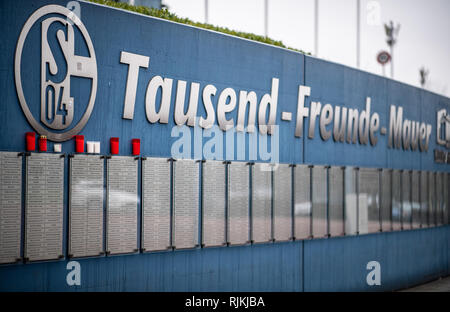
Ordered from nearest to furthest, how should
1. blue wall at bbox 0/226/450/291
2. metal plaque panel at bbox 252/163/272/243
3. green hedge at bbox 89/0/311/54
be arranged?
blue wall at bbox 0/226/450/291, green hedge at bbox 89/0/311/54, metal plaque panel at bbox 252/163/272/243

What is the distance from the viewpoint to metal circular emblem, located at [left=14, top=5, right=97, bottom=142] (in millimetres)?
6723

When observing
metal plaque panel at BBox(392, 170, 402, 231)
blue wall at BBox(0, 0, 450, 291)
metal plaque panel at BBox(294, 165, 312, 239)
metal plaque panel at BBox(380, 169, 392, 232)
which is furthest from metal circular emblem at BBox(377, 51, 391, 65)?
metal plaque panel at BBox(294, 165, 312, 239)

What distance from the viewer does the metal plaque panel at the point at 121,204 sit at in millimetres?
7594

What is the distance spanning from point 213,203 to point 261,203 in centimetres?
113

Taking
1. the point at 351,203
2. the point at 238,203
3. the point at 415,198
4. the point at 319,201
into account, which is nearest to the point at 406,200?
the point at 415,198

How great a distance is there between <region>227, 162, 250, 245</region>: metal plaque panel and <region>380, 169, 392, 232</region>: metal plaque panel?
15.2ft

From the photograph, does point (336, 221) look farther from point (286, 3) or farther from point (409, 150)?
point (286, 3)

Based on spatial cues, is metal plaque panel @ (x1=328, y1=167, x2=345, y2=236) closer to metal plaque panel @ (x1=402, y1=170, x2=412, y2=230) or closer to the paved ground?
metal plaque panel @ (x1=402, y1=170, x2=412, y2=230)

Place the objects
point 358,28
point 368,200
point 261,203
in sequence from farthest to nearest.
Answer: point 358,28, point 368,200, point 261,203

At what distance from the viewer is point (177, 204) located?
8.45 meters

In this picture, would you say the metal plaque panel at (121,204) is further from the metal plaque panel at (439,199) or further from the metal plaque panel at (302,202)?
the metal plaque panel at (439,199)

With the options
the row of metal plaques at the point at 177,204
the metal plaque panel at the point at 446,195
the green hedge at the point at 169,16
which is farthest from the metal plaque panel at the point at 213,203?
the metal plaque panel at the point at 446,195

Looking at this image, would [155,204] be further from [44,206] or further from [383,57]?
[383,57]

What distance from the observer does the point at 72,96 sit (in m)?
7.24
